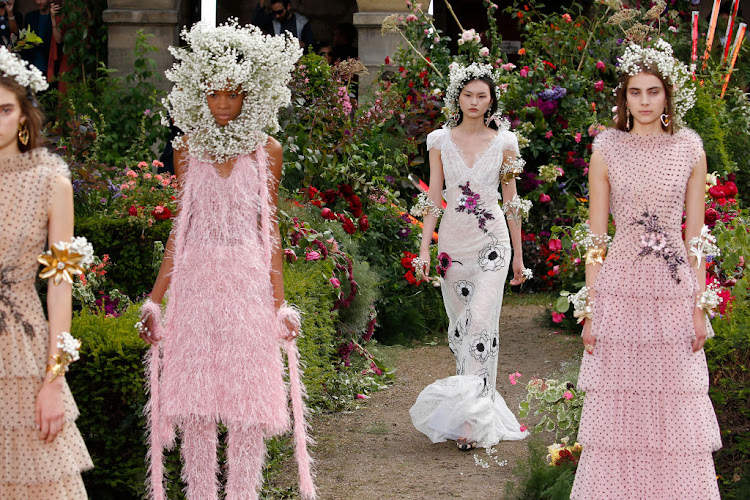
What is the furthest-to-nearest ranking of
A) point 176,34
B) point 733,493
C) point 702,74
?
point 176,34 < point 702,74 < point 733,493

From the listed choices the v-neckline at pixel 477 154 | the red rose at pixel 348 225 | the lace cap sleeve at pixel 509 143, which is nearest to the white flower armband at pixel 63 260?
the v-neckline at pixel 477 154

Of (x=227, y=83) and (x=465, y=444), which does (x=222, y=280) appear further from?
(x=465, y=444)

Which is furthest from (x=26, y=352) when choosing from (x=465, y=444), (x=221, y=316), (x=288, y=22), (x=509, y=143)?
(x=288, y=22)

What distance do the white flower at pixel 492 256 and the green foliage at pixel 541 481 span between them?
1.11 metres

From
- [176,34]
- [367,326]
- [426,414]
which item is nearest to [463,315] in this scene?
[426,414]

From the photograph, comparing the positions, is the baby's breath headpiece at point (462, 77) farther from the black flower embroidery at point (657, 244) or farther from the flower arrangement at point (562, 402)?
the black flower embroidery at point (657, 244)

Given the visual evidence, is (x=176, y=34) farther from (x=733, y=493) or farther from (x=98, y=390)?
(x=733, y=493)

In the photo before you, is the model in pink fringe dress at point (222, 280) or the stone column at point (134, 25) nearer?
the model in pink fringe dress at point (222, 280)

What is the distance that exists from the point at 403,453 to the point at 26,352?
2814 mm

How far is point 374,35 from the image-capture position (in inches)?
422

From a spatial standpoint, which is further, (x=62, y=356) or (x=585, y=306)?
(x=585, y=306)

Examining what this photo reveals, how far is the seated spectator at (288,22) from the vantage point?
10703 millimetres

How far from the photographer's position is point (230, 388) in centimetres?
352

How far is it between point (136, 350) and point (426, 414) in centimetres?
190
